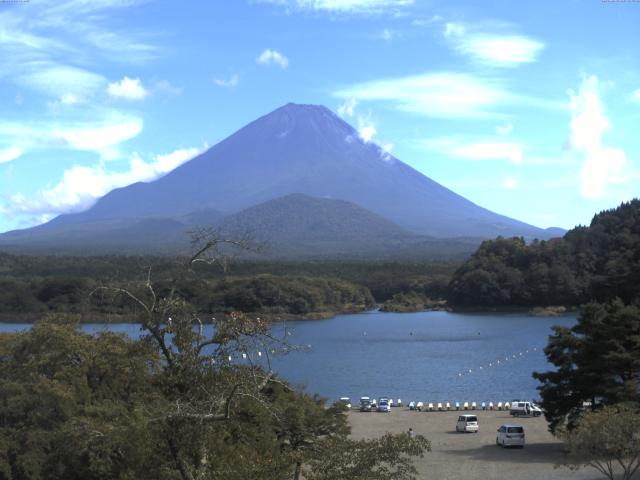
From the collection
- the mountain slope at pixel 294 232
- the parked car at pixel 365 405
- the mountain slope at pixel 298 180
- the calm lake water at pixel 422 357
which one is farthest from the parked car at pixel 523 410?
the mountain slope at pixel 298 180

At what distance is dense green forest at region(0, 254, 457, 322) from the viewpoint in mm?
52469

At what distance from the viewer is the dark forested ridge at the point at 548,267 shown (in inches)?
2157

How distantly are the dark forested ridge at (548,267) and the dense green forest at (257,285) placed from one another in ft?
19.3

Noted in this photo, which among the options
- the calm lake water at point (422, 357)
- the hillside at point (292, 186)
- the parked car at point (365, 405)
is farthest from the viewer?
the hillside at point (292, 186)

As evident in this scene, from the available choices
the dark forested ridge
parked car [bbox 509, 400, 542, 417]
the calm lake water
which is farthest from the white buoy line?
the dark forested ridge

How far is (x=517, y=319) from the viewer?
5166cm

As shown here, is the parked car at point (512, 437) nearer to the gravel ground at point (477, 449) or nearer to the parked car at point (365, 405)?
the gravel ground at point (477, 449)

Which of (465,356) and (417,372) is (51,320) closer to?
(417,372)

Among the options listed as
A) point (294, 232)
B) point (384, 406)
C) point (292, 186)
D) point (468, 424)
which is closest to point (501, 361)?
point (384, 406)

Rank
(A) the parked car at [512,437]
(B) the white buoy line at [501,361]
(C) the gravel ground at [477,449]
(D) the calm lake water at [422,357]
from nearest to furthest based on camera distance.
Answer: (C) the gravel ground at [477,449] → (A) the parked car at [512,437] → (D) the calm lake water at [422,357] → (B) the white buoy line at [501,361]

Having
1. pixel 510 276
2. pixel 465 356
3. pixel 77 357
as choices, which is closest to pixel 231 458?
pixel 77 357

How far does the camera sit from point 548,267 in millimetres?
57500

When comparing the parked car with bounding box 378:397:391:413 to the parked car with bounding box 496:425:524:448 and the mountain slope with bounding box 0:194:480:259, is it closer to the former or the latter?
the parked car with bounding box 496:425:524:448

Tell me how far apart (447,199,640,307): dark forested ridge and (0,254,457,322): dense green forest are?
5.88 m
